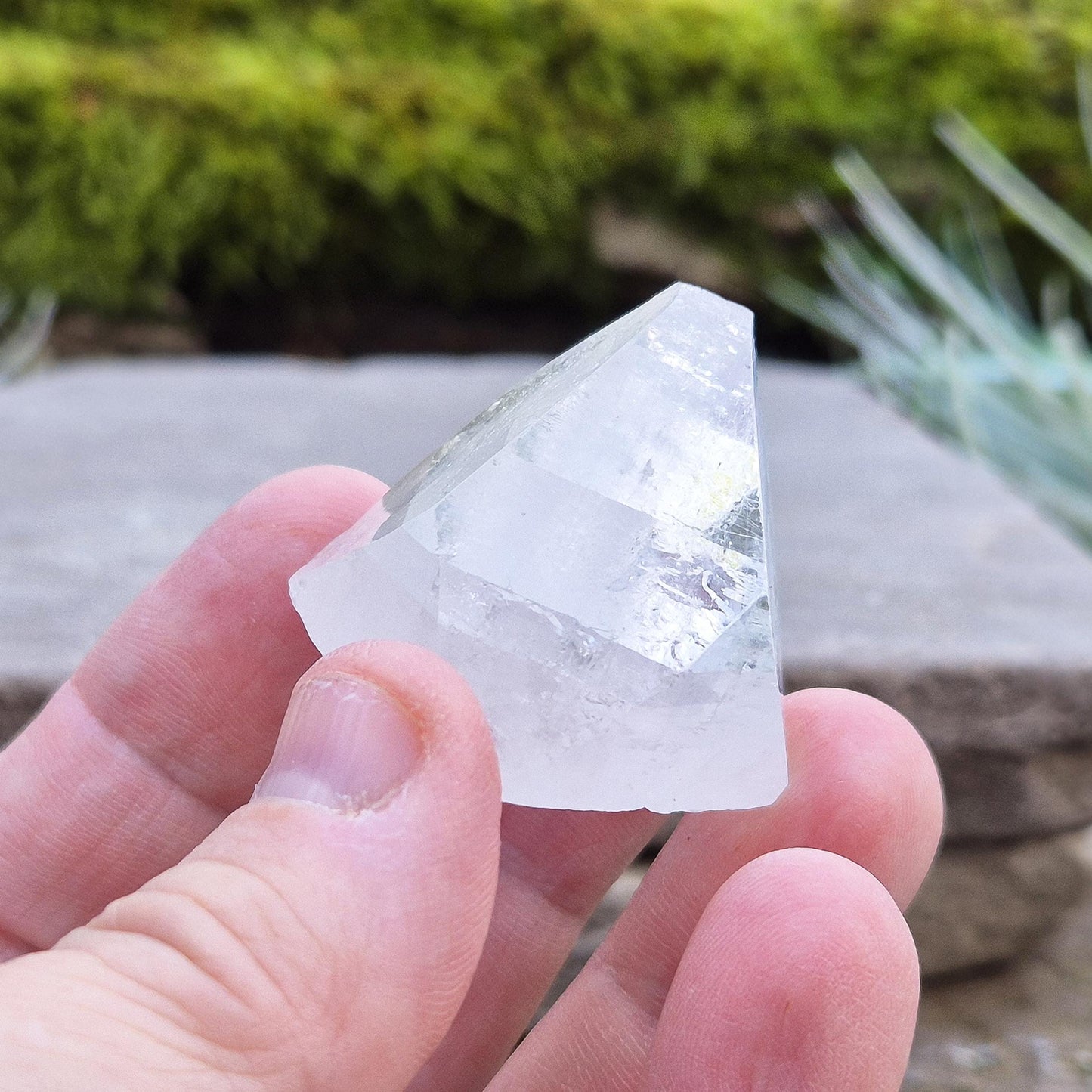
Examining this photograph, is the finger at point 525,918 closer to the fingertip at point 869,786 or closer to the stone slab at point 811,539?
the fingertip at point 869,786

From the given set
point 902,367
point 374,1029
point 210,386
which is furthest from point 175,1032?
point 902,367

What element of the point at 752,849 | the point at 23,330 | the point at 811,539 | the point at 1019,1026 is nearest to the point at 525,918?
the point at 752,849

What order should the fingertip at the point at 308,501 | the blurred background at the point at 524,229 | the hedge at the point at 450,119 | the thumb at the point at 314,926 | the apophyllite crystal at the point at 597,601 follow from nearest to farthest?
1. the thumb at the point at 314,926
2. the apophyllite crystal at the point at 597,601
3. the fingertip at the point at 308,501
4. the blurred background at the point at 524,229
5. the hedge at the point at 450,119

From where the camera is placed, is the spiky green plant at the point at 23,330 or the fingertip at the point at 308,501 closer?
the fingertip at the point at 308,501

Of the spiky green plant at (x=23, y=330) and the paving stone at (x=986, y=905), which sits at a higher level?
the spiky green plant at (x=23, y=330)

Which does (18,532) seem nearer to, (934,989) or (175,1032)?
(175,1032)

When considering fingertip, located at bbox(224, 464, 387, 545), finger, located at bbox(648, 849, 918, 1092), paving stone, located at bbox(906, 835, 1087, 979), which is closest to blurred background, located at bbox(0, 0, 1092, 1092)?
paving stone, located at bbox(906, 835, 1087, 979)

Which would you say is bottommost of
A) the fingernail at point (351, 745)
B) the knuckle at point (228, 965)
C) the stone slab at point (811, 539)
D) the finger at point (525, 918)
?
the stone slab at point (811, 539)

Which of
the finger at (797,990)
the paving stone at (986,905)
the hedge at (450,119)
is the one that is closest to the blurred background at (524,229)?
the hedge at (450,119)

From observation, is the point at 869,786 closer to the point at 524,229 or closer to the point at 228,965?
the point at 228,965
